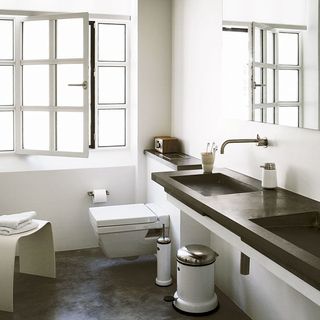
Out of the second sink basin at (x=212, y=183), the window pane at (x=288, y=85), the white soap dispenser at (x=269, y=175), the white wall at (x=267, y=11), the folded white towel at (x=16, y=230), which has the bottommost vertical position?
the folded white towel at (x=16, y=230)

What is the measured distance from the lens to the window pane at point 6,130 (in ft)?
14.0

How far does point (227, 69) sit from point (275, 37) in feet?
1.91

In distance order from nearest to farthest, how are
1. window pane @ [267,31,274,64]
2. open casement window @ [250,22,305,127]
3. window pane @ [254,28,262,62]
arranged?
open casement window @ [250,22,305,127] < window pane @ [267,31,274,64] < window pane @ [254,28,262,62]

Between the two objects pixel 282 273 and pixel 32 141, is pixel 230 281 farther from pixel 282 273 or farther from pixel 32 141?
pixel 32 141

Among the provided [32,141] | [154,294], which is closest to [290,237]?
[154,294]

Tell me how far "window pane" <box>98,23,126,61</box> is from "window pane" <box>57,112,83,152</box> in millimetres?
646

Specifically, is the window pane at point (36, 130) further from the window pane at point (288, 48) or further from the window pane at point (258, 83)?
the window pane at point (288, 48)

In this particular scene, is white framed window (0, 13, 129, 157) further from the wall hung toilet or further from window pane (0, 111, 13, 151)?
the wall hung toilet

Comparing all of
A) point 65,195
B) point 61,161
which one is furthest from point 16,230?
point 61,161

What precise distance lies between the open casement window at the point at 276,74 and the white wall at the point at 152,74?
143cm

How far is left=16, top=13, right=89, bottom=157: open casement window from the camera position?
161 inches

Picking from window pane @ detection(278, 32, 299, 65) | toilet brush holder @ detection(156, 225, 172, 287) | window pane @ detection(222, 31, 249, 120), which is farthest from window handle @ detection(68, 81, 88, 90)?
window pane @ detection(278, 32, 299, 65)

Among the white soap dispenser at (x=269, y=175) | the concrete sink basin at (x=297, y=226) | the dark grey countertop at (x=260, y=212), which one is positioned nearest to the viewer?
the dark grey countertop at (x=260, y=212)

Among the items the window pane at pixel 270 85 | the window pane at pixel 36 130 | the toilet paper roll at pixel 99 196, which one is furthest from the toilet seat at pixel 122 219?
the window pane at pixel 270 85
